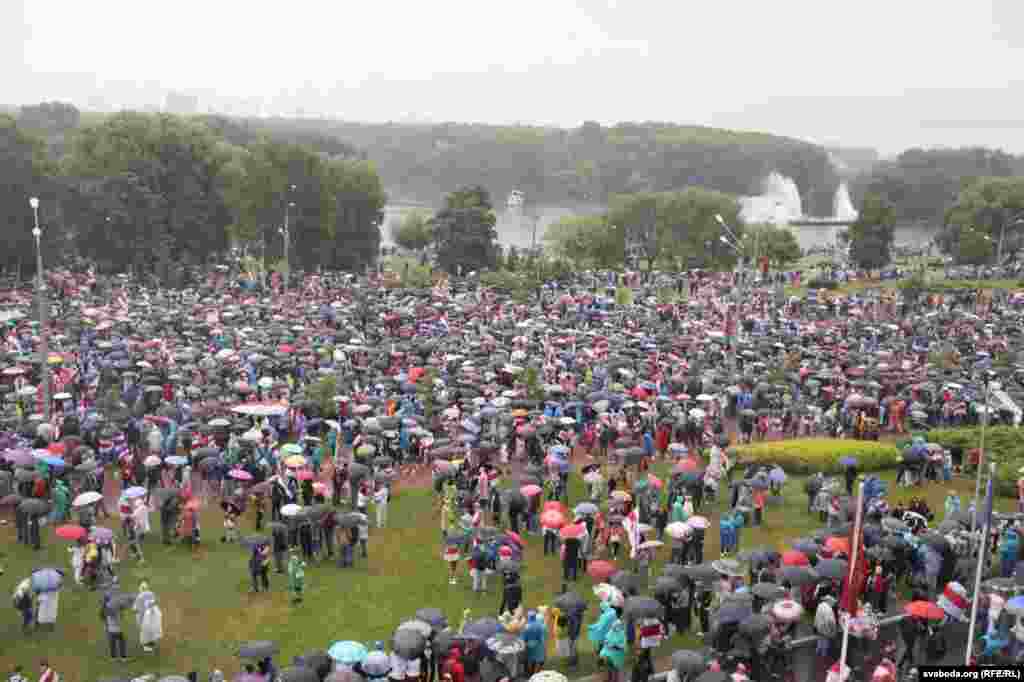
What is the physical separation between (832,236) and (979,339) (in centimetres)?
9481

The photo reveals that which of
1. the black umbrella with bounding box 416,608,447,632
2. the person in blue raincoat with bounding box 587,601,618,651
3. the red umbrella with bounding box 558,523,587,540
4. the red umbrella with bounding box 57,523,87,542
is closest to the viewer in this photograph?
Answer: the person in blue raincoat with bounding box 587,601,618,651

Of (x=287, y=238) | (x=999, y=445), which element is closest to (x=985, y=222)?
(x=287, y=238)

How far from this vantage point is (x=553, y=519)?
17391 millimetres

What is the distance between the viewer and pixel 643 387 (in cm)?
2691

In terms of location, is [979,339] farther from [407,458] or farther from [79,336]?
[79,336]

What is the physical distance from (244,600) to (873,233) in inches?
2445

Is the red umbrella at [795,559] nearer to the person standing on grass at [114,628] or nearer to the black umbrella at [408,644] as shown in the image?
the black umbrella at [408,644]

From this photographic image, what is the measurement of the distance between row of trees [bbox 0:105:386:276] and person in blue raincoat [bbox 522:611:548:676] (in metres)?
→ 45.7

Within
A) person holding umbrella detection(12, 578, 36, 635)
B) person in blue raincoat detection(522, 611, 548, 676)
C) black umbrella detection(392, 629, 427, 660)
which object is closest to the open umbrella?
black umbrella detection(392, 629, 427, 660)

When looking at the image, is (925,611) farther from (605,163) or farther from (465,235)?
(605,163)

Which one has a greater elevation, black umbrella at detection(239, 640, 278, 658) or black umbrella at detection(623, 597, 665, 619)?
black umbrella at detection(623, 597, 665, 619)

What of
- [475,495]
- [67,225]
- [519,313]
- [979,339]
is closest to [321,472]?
[475,495]

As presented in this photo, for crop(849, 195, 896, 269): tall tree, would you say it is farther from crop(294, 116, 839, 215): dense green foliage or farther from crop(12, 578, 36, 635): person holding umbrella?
crop(294, 116, 839, 215): dense green foliage

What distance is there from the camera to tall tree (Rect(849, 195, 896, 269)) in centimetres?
6838
